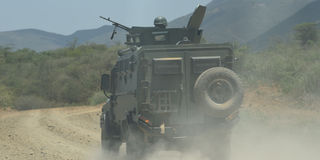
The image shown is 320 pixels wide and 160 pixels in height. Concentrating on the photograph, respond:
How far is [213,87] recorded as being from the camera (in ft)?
24.1

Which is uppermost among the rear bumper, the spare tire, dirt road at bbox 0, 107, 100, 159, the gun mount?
the gun mount

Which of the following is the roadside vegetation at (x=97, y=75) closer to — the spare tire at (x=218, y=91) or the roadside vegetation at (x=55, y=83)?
the roadside vegetation at (x=55, y=83)

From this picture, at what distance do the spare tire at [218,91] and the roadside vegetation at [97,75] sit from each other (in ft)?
29.7

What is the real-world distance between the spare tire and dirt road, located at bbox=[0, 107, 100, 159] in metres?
4.49

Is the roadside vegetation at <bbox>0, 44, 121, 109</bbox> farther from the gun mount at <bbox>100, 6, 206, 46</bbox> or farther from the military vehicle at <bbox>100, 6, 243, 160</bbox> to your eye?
the military vehicle at <bbox>100, 6, 243, 160</bbox>

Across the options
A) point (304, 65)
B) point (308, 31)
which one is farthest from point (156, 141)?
point (308, 31)

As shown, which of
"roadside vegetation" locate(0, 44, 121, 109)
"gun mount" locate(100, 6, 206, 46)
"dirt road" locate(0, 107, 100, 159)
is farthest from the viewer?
"roadside vegetation" locate(0, 44, 121, 109)

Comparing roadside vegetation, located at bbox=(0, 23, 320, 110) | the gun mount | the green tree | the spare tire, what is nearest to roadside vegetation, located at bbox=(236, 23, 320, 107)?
roadside vegetation, located at bbox=(0, 23, 320, 110)

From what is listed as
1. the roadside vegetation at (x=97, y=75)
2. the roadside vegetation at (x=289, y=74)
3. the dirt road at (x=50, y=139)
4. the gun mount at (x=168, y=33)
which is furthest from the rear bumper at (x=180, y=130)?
→ the roadside vegetation at (x=97, y=75)

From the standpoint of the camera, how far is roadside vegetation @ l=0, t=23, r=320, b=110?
1808cm

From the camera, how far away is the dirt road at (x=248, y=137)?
9828 millimetres

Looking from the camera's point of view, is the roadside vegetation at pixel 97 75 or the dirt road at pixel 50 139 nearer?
the dirt road at pixel 50 139

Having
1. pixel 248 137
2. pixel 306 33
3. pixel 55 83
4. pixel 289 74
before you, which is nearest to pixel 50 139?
pixel 248 137

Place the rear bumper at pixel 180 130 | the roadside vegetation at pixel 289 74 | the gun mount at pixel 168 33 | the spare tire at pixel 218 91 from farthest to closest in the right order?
the roadside vegetation at pixel 289 74 → the gun mount at pixel 168 33 → the rear bumper at pixel 180 130 → the spare tire at pixel 218 91
